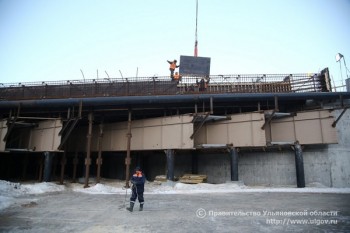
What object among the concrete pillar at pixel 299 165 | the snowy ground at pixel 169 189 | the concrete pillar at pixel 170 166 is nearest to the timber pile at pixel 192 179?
the snowy ground at pixel 169 189

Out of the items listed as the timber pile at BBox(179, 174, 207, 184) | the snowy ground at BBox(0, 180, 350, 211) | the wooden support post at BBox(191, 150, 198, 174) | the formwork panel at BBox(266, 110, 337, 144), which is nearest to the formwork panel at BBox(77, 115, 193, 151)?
the timber pile at BBox(179, 174, 207, 184)

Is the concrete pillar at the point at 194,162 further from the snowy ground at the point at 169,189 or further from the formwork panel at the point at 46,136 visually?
the formwork panel at the point at 46,136

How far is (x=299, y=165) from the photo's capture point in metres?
16.9

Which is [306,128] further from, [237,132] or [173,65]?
[173,65]

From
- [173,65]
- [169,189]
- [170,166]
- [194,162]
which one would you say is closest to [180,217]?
[169,189]

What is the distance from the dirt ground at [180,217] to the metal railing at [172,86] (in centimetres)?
983

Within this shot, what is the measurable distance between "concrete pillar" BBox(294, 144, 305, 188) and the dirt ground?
22.1 feet

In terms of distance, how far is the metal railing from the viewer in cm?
1881

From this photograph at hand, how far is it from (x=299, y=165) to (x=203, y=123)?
700 centimetres

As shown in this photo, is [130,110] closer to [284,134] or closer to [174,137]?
[174,137]

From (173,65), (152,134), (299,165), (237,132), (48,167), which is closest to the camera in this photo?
(299,165)

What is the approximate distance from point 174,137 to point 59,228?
11.3 metres

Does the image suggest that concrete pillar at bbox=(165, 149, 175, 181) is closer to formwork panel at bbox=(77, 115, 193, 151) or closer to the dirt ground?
formwork panel at bbox=(77, 115, 193, 151)

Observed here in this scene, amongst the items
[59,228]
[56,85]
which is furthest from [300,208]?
[56,85]
